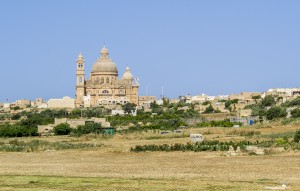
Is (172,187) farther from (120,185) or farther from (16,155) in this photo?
(16,155)

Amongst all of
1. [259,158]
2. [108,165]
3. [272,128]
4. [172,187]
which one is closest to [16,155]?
[108,165]

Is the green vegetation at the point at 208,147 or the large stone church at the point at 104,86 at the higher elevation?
the large stone church at the point at 104,86

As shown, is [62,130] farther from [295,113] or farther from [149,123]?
[295,113]

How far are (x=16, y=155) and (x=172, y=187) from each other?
18.5 meters

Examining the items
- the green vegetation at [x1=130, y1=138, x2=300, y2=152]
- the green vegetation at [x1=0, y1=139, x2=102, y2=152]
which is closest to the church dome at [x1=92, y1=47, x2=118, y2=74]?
the green vegetation at [x1=0, y1=139, x2=102, y2=152]

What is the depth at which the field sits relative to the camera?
73.4 ft

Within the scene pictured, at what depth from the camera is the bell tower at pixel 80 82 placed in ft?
448

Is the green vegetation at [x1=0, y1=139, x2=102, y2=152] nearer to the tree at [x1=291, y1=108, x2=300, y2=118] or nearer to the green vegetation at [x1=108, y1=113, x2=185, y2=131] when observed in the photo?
the green vegetation at [x1=108, y1=113, x2=185, y2=131]

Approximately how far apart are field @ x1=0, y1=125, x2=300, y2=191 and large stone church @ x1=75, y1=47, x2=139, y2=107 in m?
93.9

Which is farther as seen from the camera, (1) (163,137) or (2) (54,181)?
(1) (163,137)

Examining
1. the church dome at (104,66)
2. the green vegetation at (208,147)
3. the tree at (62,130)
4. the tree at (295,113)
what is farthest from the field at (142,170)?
the church dome at (104,66)

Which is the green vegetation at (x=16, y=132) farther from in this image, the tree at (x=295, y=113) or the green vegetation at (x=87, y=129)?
the tree at (x=295, y=113)

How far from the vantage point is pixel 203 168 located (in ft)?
95.1

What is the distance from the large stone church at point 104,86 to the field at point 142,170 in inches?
3695
